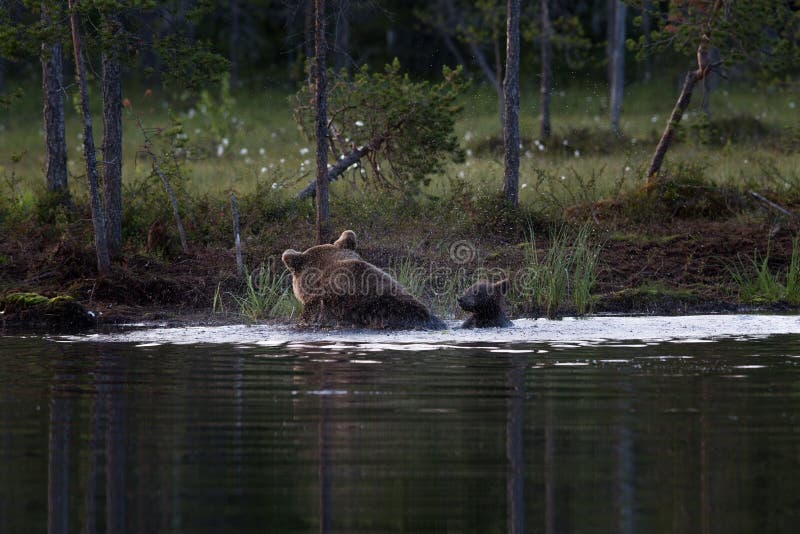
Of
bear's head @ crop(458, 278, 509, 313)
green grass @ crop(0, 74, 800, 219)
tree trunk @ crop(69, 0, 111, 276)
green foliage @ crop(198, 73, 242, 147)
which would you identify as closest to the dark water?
bear's head @ crop(458, 278, 509, 313)

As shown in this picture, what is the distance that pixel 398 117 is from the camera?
72.9ft

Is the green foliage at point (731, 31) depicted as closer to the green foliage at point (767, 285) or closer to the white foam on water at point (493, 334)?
the green foliage at point (767, 285)

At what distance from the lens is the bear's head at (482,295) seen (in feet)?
46.2

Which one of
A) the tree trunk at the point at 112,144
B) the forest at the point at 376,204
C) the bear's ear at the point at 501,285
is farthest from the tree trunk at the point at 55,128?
the bear's ear at the point at 501,285

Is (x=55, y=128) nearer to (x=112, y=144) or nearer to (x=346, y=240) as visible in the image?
(x=112, y=144)

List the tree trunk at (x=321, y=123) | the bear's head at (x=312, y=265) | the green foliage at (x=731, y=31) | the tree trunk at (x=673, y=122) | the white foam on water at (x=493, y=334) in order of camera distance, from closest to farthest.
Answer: the white foam on water at (x=493, y=334), the bear's head at (x=312, y=265), the tree trunk at (x=321, y=123), the green foliage at (x=731, y=31), the tree trunk at (x=673, y=122)

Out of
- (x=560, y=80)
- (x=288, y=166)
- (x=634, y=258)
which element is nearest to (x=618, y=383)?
(x=634, y=258)

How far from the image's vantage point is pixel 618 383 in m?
10.8

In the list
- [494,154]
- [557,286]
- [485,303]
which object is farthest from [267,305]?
[494,154]

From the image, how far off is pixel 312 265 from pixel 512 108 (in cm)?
897

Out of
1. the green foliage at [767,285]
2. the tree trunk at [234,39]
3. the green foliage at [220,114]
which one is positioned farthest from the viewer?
the tree trunk at [234,39]

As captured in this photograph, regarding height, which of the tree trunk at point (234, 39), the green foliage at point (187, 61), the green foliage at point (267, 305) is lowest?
the green foliage at point (267, 305)

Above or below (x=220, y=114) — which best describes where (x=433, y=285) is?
below

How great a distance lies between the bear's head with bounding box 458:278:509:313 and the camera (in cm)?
1408
